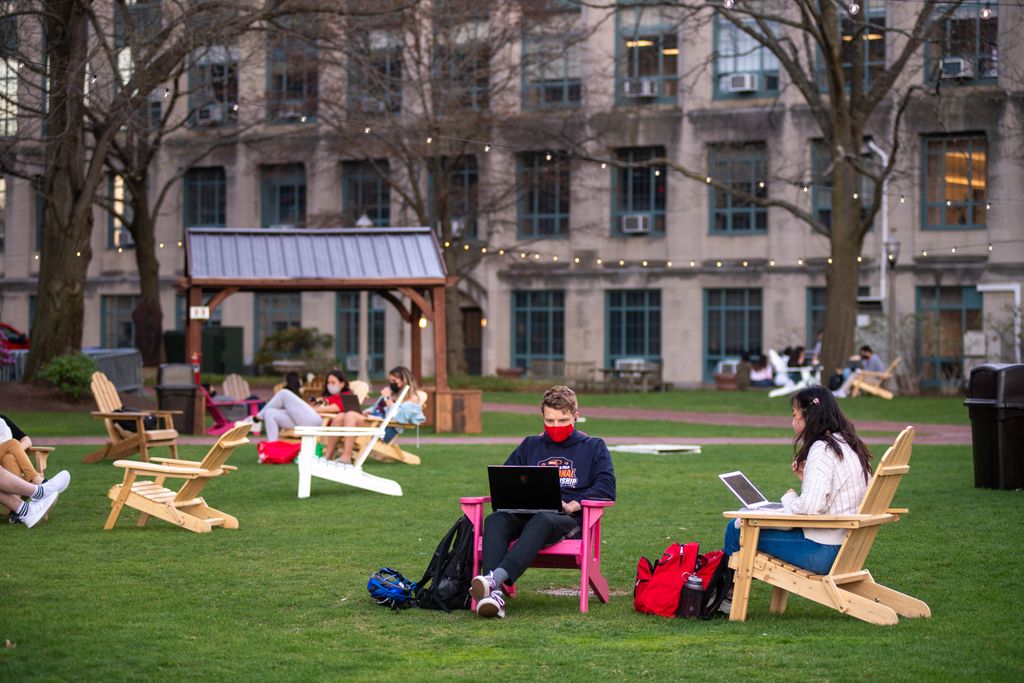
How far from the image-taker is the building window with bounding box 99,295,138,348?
54.0 metres

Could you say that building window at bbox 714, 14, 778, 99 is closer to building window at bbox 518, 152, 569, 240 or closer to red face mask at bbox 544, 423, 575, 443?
building window at bbox 518, 152, 569, 240

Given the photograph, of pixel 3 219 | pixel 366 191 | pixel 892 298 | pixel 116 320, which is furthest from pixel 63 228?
pixel 3 219

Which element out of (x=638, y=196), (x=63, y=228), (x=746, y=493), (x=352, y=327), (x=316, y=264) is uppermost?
(x=638, y=196)

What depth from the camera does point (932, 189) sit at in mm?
44688

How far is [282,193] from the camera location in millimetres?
52156

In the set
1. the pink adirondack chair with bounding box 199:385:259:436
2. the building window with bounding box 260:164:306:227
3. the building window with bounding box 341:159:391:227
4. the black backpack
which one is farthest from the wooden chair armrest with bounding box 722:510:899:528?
the building window with bounding box 260:164:306:227

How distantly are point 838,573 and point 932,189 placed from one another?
37984 mm

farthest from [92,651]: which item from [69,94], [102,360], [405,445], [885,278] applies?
[885,278]

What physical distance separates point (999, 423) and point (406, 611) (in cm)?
848

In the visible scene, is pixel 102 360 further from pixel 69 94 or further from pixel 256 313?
pixel 256 313

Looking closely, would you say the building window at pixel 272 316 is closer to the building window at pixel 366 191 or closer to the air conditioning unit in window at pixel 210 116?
the building window at pixel 366 191

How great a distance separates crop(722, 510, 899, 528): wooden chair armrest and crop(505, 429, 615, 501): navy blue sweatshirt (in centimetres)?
106

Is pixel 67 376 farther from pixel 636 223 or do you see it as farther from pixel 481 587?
pixel 481 587

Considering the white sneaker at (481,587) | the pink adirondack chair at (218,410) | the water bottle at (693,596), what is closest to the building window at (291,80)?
the pink adirondack chair at (218,410)
